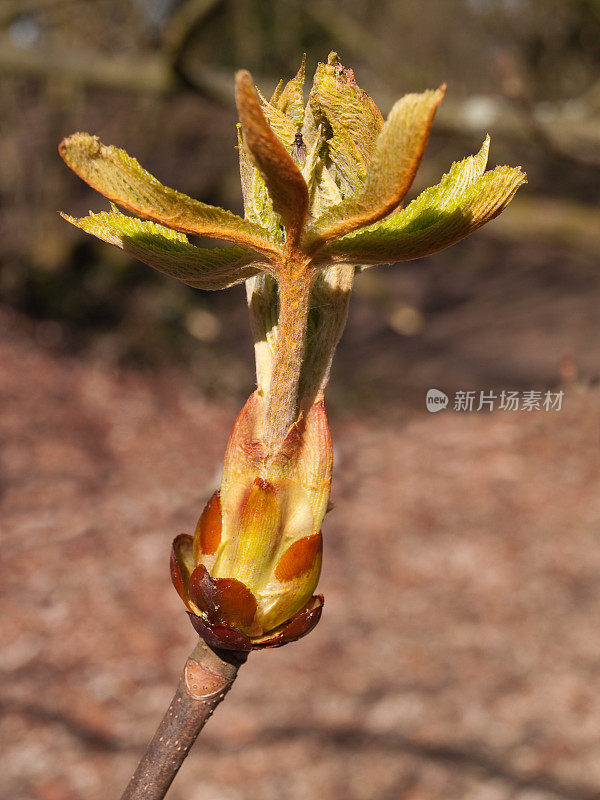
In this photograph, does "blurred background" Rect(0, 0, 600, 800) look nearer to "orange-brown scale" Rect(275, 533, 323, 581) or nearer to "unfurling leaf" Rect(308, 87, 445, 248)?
"orange-brown scale" Rect(275, 533, 323, 581)

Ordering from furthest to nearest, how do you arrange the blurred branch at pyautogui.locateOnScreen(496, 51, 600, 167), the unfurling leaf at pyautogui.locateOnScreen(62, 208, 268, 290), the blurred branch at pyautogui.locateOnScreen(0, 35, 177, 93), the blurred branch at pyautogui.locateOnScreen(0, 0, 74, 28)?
the blurred branch at pyautogui.locateOnScreen(0, 0, 74, 28) < the blurred branch at pyautogui.locateOnScreen(0, 35, 177, 93) < the blurred branch at pyautogui.locateOnScreen(496, 51, 600, 167) < the unfurling leaf at pyautogui.locateOnScreen(62, 208, 268, 290)

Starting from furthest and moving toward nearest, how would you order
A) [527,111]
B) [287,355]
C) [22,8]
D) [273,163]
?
[22,8]
[527,111]
[287,355]
[273,163]

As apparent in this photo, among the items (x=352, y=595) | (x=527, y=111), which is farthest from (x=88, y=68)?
(x=352, y=595)

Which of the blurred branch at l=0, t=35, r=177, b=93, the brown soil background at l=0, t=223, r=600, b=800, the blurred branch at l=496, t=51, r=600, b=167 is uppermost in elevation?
the blurred branch at l=0, t=35, r=177, b=93

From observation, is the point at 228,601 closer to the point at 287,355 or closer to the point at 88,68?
the point at 287,355

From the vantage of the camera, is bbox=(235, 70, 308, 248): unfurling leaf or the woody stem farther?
the woody stem

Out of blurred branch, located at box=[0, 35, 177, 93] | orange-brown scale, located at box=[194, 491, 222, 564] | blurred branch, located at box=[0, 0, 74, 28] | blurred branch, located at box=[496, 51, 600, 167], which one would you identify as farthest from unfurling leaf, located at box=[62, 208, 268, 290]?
blurred branch, located at box=[0, 0, 74, 28]

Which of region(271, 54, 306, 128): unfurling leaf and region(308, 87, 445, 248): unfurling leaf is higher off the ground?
region(271, 54, 306, 128): unfurling leaf

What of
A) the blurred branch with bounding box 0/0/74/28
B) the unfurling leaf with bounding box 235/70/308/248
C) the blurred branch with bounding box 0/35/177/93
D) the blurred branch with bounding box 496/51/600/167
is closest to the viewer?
the unfurling leaf with bounding box 235/70/308/248

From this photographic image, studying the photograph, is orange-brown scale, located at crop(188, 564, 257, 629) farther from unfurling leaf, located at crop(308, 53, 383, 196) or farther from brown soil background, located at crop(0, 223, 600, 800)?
brown soil background, located at crop(0, 223, 600, 800)
